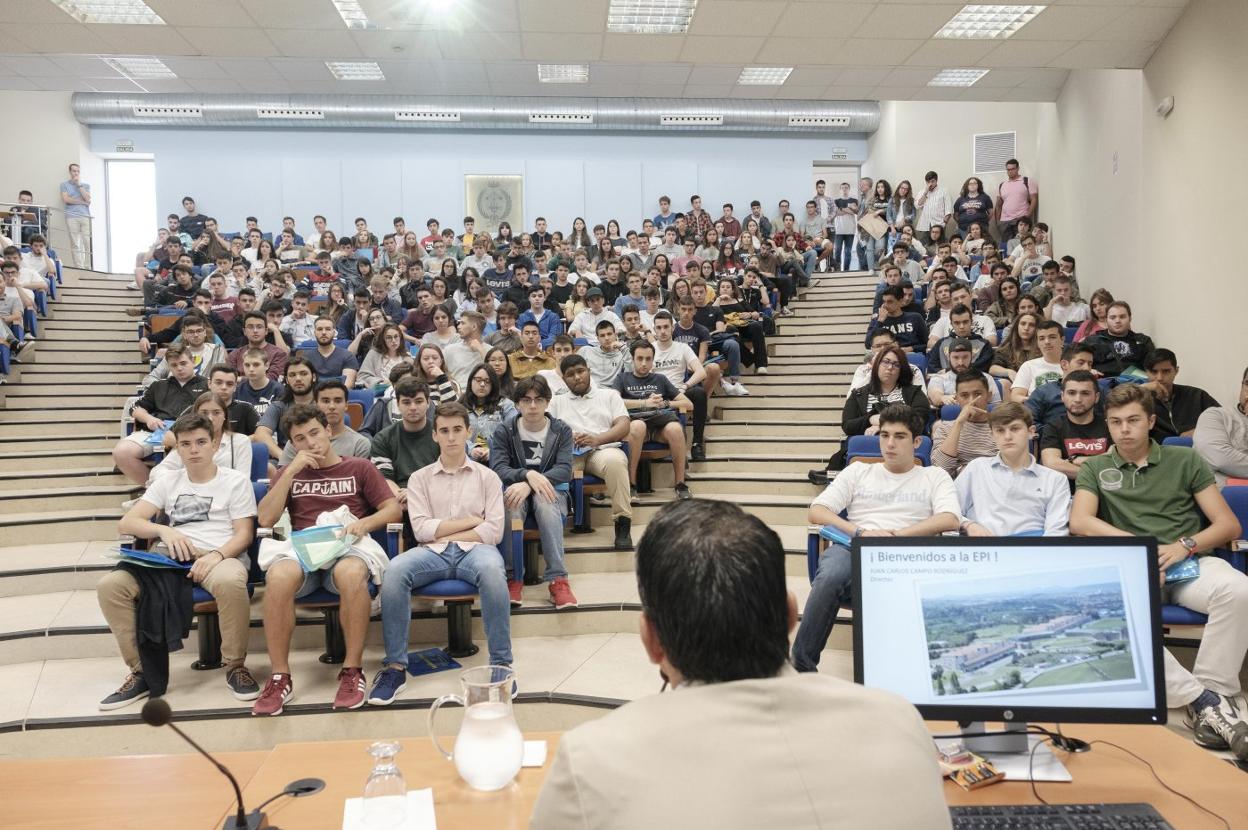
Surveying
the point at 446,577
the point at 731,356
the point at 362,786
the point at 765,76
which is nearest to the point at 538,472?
the point at 446,577

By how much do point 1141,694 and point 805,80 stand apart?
6.90m

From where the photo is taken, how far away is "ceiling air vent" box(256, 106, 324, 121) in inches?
518

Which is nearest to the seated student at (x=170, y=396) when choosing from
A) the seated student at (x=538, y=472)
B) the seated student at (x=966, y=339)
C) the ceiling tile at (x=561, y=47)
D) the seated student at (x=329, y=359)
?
the seated student at (x=329, y=359)

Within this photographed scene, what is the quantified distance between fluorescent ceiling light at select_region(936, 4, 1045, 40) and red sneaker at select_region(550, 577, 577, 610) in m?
4.62

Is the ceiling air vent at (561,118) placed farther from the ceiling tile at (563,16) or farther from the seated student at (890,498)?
the seated student at (890,498)

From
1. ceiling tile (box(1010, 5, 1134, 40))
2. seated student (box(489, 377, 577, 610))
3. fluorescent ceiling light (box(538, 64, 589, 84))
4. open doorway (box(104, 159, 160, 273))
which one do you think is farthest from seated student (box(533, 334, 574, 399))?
open doorway (box(104, 159, 160, 273))

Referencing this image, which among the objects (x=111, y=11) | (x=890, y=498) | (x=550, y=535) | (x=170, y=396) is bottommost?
(x=550, y=535)

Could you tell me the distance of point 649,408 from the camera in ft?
18.4

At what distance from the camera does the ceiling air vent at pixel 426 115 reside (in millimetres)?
13305

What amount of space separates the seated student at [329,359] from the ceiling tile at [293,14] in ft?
6.71

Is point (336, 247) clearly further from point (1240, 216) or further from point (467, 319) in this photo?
point (1240, 216)

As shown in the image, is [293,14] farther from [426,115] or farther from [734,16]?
[426,115]

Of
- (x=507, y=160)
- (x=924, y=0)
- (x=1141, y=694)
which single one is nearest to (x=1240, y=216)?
(x=924, y=0)

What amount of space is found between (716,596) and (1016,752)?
99 centimetres
